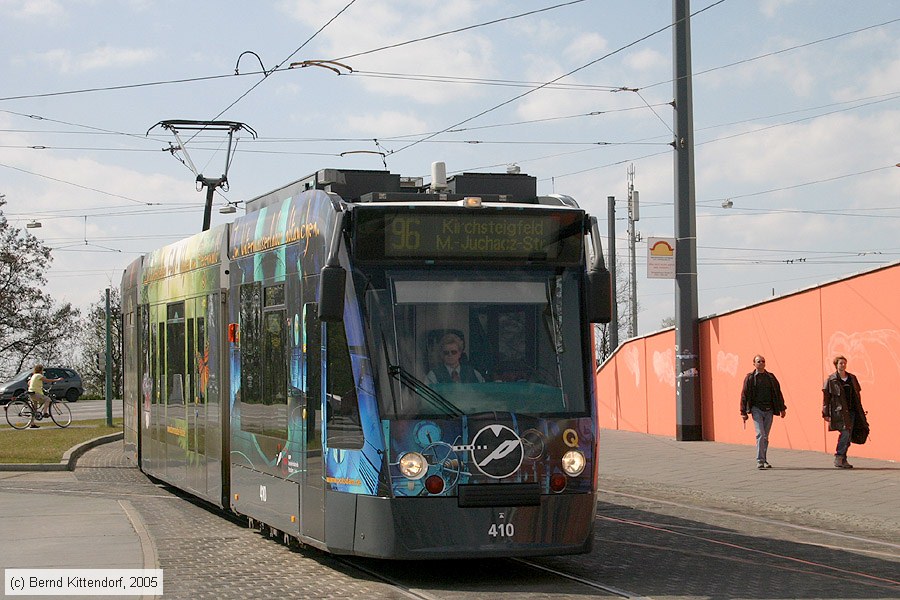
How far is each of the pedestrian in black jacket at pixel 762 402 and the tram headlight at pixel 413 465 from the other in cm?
1128

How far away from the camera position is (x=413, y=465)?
31.7 feet

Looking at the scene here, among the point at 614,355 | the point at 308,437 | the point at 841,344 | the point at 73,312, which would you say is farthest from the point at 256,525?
the point at 73,312

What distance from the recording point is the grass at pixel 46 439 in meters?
23.5

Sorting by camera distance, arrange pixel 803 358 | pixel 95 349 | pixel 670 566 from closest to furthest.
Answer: pixel 670 566 → pixel 803 358 → pixel 95 349

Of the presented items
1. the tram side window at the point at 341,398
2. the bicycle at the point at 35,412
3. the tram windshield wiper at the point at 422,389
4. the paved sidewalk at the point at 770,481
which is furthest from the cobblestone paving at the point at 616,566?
the bicycle at the point at 35,412

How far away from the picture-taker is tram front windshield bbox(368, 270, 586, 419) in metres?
9.82

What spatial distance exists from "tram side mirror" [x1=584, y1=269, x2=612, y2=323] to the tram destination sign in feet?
1.08

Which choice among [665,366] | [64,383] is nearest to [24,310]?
[64,383]

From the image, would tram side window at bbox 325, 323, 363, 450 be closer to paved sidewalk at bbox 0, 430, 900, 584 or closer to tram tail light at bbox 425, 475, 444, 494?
tram tail light at bbox 425, 475, 444, 494

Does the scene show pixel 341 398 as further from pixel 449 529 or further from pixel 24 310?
pixel 24 310

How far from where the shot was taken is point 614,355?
109ft

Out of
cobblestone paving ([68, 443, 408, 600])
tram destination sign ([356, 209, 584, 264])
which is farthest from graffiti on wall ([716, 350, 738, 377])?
tram destination sign ([356, 209, 584, 264])

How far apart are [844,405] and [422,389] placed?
11279mm

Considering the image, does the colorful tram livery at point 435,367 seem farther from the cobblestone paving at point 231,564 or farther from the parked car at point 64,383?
the parked car at point 64,383
